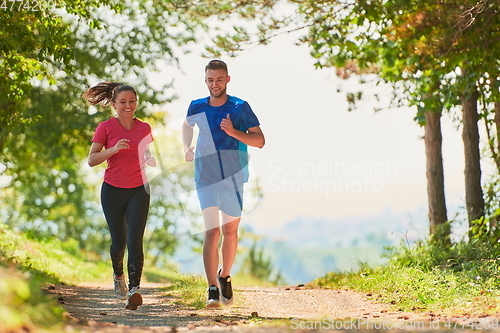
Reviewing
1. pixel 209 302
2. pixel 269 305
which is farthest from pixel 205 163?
pixel 269 305

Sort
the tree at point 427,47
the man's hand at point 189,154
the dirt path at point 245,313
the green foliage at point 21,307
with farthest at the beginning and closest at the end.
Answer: the tree at point 427,47, the man's hand at point 189,154, the dirt path at point 245,313, the green foliage at point 21,307

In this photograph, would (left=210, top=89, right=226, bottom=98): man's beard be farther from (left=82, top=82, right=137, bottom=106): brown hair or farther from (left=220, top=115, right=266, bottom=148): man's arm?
(left=82, top=82, right=137, bottom=106): brown hair

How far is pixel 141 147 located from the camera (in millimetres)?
6570

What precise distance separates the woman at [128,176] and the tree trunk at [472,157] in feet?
21.0

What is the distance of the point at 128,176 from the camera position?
21.4 feet

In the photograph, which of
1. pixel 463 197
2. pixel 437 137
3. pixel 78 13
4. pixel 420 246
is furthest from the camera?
pixel 437 137

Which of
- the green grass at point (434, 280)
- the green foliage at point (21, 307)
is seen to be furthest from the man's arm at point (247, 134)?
the green foliage at point (21, 307)

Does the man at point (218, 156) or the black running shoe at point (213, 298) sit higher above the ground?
the man at point (218, 156)

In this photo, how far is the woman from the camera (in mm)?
6512

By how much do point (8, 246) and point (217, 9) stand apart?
16.8ft

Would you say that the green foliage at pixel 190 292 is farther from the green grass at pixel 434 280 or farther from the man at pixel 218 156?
the green grass at pixel 434 280

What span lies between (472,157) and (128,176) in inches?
264

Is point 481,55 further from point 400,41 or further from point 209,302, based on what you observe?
point 209,302

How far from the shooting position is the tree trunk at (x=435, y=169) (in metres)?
11.9
